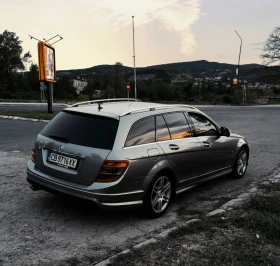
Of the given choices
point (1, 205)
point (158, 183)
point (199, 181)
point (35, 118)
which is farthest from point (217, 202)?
point (35, 118)

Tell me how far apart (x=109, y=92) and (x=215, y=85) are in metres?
21.6

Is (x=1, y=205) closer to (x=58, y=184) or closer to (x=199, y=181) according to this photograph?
(x=58, y=184)

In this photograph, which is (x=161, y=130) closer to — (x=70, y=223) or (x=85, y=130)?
(x=85, y=130)

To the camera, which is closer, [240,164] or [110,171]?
[110,171]

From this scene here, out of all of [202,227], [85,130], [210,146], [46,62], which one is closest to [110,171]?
[85,130]

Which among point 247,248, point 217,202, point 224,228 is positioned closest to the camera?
point 247,248

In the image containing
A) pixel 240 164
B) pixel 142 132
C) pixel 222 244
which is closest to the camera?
pixel 222 244

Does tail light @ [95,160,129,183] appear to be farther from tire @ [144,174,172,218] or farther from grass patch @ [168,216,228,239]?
grass patch @ [168,216,228,239]

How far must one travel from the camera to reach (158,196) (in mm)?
4652

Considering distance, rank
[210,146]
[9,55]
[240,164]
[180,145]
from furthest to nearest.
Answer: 1. [9,55]
2. [240,164]
3. [210,146]
4. [180,145]

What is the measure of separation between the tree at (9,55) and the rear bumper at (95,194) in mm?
72124

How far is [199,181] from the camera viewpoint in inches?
217

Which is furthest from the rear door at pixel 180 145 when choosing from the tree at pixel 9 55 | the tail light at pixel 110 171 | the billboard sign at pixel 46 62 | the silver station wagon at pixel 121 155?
the tree at pixel 9 55

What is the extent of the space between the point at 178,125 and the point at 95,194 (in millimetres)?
1798
